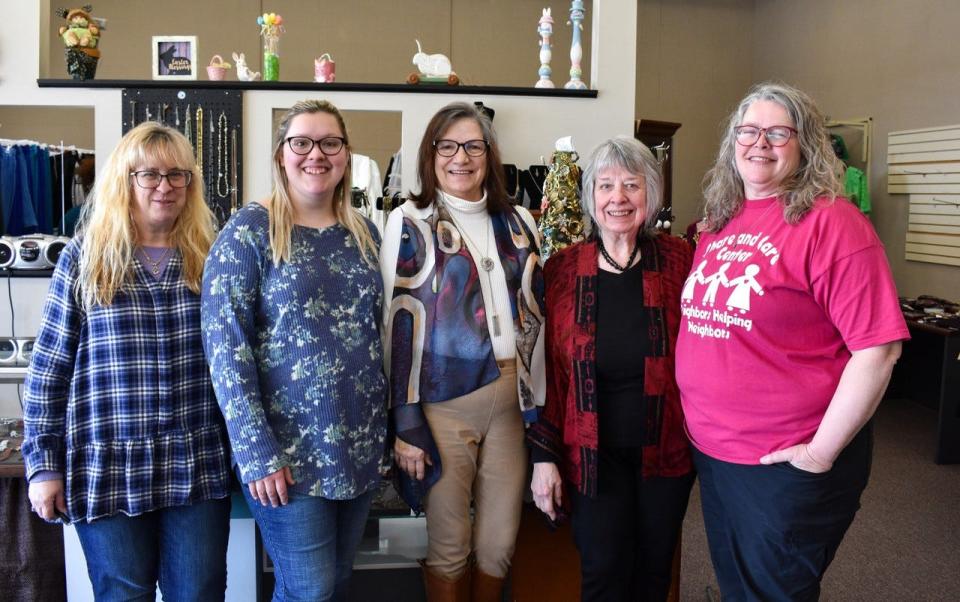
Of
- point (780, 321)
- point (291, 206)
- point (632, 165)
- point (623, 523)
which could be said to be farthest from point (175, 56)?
point (780, 321)

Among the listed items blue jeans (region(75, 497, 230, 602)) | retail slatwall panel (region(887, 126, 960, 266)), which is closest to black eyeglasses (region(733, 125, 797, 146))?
blue jeans (region(75, 497, 230, 602))

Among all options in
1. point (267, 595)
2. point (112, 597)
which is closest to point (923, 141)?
point (267, 595)

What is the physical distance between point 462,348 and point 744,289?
25.0 inches

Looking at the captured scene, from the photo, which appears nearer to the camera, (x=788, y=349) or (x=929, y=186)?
(x=788, y=349)

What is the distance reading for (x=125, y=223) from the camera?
1562 mm

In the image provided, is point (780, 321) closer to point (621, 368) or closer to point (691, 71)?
point (621, 368)

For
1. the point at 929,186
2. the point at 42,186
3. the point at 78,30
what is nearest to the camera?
the point at 78,30

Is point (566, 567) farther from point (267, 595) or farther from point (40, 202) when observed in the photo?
point (40, 202)

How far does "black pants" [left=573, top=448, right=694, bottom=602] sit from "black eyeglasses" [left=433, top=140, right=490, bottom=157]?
0.78m

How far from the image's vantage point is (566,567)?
224 centimetres

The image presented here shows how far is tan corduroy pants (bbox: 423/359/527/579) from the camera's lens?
1.79 meters

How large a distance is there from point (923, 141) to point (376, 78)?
16.8 ft

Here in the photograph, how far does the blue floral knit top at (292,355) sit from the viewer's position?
4.91 ft

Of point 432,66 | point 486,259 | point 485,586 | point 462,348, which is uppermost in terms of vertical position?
point 432,66
